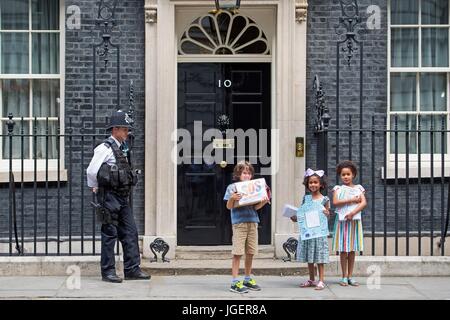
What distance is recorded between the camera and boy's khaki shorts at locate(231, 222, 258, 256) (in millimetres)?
8656

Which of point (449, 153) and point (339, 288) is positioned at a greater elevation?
point (449, 153)

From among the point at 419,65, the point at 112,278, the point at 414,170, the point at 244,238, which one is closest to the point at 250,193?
the point at 244,238

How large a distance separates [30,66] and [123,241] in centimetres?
312

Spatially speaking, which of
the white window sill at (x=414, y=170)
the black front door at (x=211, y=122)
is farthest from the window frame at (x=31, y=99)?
the white window sill at (x=414, y=170)

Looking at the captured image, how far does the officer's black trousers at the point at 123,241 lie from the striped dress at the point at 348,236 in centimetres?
217

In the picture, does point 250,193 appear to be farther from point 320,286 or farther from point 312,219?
point 320,286

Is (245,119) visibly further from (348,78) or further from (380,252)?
(380,252)

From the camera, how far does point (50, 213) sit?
10797 mm

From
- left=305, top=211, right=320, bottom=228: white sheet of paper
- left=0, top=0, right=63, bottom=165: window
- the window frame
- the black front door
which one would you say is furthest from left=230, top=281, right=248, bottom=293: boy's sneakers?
left=0, top=0, right=63, bottom=165: window

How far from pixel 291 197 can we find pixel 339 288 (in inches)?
74.7

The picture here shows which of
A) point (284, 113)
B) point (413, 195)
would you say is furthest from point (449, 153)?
point (284, 113)

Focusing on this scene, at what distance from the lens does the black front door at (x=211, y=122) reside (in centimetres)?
1103

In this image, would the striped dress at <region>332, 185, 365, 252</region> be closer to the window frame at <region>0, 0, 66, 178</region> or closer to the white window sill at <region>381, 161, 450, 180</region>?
the white window sill at <region>381, 161, 450, 180</region>

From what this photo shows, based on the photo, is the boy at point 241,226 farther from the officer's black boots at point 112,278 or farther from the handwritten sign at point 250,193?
the officer's black boots at point 112,278
